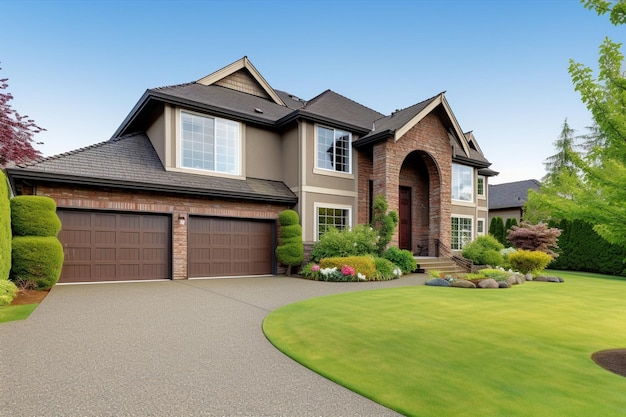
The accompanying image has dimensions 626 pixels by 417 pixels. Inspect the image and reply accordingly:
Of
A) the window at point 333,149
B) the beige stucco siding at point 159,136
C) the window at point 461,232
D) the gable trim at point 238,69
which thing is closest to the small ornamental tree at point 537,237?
the window at point 461,232

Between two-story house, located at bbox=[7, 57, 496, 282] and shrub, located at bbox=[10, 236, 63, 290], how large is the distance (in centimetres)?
158

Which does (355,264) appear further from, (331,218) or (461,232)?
(461,232)

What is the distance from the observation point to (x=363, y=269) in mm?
11984

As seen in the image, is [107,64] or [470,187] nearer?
[107,64]

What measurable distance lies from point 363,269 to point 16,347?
31.2ft

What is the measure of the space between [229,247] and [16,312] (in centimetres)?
696

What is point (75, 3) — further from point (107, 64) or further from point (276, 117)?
point (276, 117)

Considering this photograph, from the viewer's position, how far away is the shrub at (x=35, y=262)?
845cm

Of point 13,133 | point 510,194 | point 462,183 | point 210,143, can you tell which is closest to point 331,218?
point 210,143

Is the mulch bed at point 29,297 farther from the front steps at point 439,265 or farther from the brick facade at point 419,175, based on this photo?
the front steps at point 439,265

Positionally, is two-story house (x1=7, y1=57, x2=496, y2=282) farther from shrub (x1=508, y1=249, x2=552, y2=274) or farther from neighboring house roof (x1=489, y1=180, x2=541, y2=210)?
neighboring house roof (x1=489, y1=180, x2=541, y2=210)

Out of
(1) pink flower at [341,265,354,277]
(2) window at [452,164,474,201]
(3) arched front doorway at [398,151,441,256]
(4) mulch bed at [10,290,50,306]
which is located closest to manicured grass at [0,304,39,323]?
(4) mulch bed at [10,290,50,306]

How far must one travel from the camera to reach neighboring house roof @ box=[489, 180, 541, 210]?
97.8 ft

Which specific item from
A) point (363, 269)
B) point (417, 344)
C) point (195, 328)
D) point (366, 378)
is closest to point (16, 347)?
point (195, 328)
